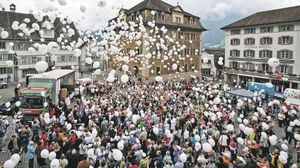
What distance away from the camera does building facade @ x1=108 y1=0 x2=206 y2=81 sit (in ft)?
156

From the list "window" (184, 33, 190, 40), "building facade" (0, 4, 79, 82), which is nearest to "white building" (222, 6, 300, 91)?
"window" (184, 33, 190, 40)

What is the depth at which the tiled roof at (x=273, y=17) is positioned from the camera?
43000mm

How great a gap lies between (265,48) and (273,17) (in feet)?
15.5

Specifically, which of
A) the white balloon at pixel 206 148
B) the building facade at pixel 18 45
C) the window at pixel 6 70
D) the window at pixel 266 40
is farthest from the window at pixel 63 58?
the white balloon at pixel 206 148

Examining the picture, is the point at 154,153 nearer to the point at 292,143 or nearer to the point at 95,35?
the point at 292,143

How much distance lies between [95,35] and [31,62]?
27074 mm

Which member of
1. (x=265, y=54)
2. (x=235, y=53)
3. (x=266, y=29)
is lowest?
(x=265, y=54)

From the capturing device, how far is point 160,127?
15.4 m

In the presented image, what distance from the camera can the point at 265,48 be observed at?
47.6m

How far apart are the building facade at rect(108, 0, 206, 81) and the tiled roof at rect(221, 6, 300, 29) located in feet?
22.7

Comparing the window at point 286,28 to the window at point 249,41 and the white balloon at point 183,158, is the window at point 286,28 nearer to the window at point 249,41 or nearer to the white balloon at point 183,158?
the window at point 249,41

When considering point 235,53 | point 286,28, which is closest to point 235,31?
point 235,53

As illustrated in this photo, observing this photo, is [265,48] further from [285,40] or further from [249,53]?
[285,40]

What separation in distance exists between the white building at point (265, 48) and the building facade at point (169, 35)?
580 cm
